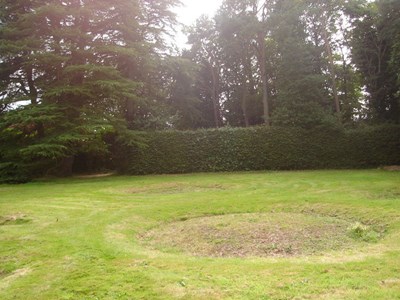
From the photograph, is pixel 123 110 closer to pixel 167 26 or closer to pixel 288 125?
pixel 167 26

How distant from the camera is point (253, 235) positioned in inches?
262

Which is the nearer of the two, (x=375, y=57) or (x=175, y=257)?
(x=175, y=257)

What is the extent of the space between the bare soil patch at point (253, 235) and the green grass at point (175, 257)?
0.14 metres

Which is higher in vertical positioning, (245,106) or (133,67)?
(133,67)

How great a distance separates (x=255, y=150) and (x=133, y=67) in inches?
369

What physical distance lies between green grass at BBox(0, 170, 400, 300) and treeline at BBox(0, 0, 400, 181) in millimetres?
8669

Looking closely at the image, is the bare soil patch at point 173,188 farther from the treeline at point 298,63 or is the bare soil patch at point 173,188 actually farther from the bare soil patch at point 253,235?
the treeline at point 298,63

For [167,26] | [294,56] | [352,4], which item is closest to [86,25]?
[167,26]

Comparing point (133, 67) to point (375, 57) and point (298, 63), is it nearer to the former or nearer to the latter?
point (298, 63)

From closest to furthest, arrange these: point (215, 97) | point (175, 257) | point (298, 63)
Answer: point (175, 257), point (298, 63), point (215, 97)

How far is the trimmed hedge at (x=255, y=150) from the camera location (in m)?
20.1

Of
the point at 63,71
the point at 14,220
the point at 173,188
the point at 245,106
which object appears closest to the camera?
the point at 14,220

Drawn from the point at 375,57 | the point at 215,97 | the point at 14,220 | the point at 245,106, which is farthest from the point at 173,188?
the point at 215,97

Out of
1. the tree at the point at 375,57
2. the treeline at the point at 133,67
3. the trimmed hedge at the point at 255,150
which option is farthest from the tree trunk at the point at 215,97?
the tree at the point at 375,57
